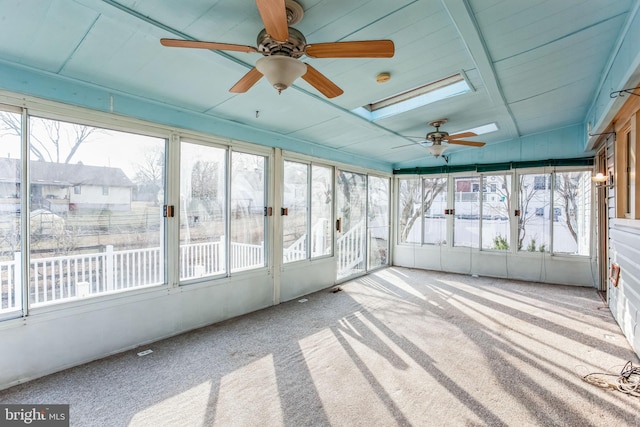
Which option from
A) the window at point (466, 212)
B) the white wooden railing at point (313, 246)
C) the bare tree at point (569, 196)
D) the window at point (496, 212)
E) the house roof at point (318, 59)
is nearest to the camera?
the house roof at point (318, 59)

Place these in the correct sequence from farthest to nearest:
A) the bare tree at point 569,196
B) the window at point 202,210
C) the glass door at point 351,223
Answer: the glass door at point 351,223
the bare tree at point 569,196
the window at point 202,210

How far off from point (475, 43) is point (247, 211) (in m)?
2.91

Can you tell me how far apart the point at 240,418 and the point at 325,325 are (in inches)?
65.2

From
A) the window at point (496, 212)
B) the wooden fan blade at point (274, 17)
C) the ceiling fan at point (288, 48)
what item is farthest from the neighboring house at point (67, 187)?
the window at point (496, 212)

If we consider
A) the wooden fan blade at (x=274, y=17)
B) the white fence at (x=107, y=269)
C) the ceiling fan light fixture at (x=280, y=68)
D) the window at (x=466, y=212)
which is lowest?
the white fence at (x=107, y=269)

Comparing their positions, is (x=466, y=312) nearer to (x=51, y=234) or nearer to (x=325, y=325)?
(x=325, y=325)

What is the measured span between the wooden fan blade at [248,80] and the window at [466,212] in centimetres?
536

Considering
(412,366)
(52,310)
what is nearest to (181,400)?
(52,310)

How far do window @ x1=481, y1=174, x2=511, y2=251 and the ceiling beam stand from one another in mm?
2398

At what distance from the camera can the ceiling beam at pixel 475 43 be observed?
6.71ft

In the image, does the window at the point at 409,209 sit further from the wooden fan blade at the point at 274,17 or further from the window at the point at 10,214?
the window at the point at 10,214

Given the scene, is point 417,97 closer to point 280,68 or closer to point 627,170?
point 627,170

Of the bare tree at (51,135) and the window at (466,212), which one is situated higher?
the bare tree at (51,135)

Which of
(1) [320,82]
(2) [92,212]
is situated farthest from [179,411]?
(1) [320,82]
